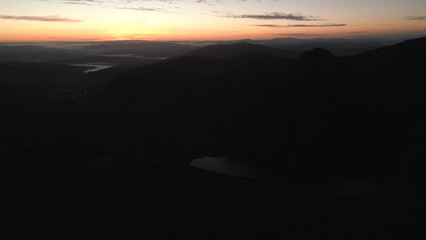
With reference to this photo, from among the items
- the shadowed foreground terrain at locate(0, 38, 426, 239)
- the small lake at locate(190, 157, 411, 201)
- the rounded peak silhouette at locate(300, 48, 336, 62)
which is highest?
the rounded peak silhouette at locate(300, 48, 336, 62)

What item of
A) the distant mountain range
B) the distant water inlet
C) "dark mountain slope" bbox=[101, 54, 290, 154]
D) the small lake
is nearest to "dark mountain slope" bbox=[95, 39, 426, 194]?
Result: the distant mountain range

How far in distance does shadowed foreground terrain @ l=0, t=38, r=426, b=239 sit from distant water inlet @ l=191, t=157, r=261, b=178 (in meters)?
2.21

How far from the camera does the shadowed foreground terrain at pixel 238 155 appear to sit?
31.5m

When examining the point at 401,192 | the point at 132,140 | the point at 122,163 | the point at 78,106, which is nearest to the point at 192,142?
the point at 132,140

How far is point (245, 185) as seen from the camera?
40.9 meters

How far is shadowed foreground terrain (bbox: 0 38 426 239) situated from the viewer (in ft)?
103

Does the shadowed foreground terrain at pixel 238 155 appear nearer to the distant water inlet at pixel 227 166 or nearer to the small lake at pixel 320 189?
the small lake at pixel 320 189

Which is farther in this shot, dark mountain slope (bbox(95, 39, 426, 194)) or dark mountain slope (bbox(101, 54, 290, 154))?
dark mountain slope (bbox(101, 54, 290, 154))

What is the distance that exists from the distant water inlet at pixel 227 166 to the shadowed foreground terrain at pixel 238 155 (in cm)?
221

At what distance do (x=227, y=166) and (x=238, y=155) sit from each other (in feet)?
14.7

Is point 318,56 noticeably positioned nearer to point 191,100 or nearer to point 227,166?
point 191,100

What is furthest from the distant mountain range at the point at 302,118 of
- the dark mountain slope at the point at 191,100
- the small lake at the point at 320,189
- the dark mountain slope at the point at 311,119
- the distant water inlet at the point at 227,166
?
the distant water inlet at the point at 227,166

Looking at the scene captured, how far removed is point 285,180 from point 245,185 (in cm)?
877

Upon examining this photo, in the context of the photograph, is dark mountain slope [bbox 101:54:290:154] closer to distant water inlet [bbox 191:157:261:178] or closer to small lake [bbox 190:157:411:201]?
distant water inlet [bbox 191:157:261:178]
